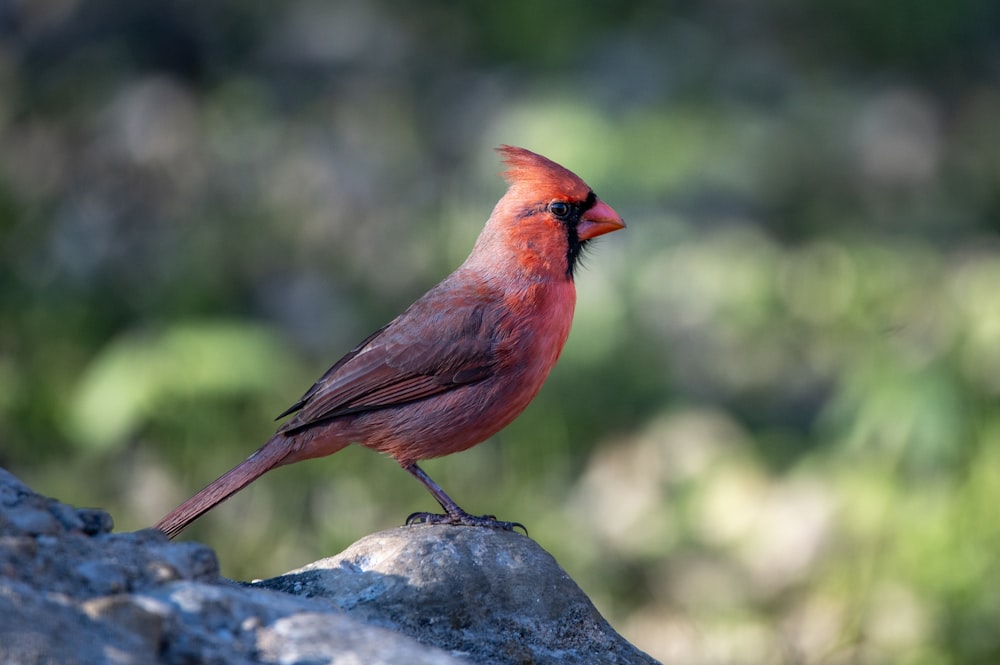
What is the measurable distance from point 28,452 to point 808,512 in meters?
3.10

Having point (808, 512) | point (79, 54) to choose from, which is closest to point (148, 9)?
point (79, 54)

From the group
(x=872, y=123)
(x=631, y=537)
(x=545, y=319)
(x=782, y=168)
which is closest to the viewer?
(x=545, y=319)

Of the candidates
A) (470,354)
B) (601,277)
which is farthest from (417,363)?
(601,277)

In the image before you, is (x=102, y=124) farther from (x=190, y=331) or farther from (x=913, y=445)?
(x=913, y=445)

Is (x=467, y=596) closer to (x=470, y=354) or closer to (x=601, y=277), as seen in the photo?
(x=470, y=354)

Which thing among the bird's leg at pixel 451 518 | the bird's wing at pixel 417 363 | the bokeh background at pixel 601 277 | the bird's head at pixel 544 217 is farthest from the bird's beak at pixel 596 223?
the bokeh background at pixel 601 277

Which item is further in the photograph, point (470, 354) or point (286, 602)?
point (470, 354)

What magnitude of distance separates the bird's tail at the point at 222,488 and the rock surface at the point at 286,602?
37 centimetres

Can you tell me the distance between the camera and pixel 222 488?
316cm

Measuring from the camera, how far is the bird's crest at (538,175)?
11.8 feet

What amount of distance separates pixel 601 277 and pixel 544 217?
73.9 inches

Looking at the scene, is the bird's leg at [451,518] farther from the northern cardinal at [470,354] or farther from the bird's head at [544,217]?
the bird's head at [544,217]

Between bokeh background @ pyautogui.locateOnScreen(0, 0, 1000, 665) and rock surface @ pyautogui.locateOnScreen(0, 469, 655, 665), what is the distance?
6.93 ft

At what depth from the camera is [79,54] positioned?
7047 mm
